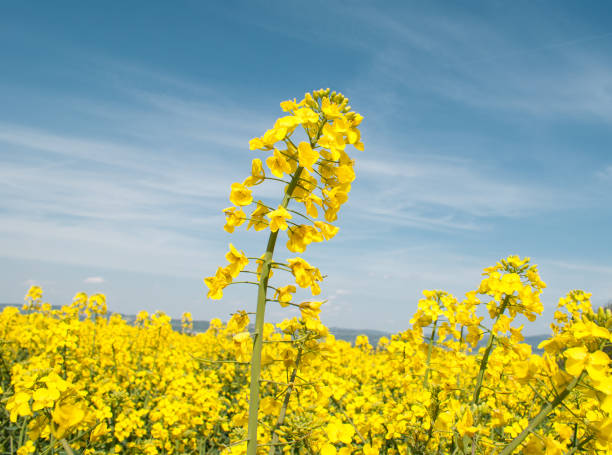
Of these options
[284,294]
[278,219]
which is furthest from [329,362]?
[278,219]

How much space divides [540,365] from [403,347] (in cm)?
294

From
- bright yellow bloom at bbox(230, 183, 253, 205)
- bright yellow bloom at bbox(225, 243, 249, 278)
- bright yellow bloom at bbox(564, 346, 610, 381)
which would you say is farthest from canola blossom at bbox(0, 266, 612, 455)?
bright yellow bloom at bbox(230, 183, 253, 205)

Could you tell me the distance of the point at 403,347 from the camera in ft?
15.4

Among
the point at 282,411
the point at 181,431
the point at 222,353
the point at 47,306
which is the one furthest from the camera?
the point at 222,353

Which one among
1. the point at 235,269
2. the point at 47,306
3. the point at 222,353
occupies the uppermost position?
the point at 235,269

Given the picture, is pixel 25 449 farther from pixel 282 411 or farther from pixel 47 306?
pixel 47 306

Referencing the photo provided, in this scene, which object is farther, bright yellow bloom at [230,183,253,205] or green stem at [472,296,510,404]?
green stem at [472,296,510,404]

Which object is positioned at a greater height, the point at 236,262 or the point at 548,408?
the point at 236,262

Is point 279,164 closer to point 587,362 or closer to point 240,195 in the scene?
point 240,195

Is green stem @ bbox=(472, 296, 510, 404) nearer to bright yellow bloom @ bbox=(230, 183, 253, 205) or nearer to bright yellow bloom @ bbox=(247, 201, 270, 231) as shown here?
bright yellow bloom @ bbox=(247, 201, 270, 231)

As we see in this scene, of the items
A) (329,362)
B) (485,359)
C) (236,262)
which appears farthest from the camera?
(485,359)

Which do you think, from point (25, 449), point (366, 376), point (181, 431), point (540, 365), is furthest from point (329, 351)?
point (366, 376)

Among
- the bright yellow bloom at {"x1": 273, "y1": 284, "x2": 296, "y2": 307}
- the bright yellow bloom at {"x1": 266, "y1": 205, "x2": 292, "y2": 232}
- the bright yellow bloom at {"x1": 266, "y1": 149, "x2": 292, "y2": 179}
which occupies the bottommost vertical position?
the bright yellow bloom at {"x1": 273, "y1": 284, "x2": 296, "y2": 307}

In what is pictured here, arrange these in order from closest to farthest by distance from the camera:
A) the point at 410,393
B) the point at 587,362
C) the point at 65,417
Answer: the point at 587,362 → the point at 65,417 → the point at 410,393
